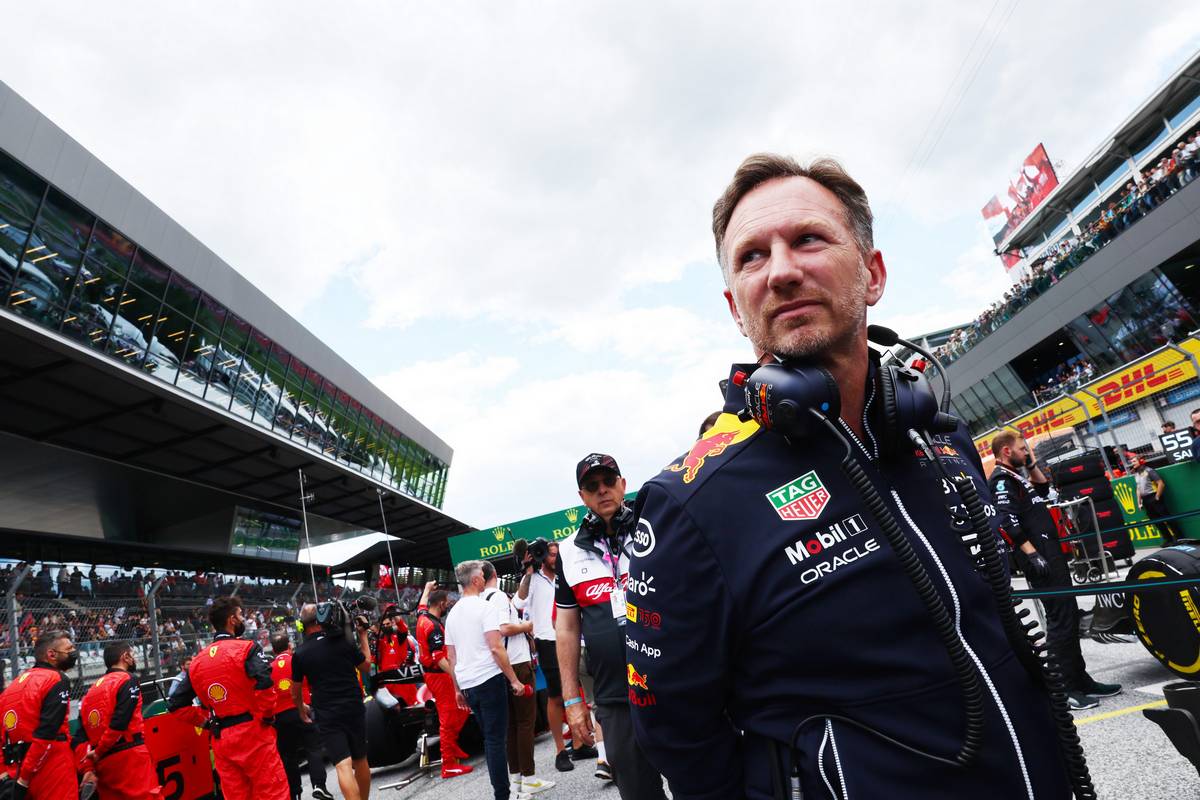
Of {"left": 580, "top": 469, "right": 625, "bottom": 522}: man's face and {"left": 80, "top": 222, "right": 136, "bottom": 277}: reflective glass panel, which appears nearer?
{"left": 580, "top": 469, "right": 625, "bottom": 522}: man's face

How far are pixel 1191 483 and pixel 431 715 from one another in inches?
442

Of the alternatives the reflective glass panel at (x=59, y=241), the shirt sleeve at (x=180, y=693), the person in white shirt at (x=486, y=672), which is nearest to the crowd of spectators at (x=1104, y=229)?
the person in white shirt at (x=486, y=672)

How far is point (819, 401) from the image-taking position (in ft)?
4.12

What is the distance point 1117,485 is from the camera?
1243cm

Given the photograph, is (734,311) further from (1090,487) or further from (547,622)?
(1090,487)

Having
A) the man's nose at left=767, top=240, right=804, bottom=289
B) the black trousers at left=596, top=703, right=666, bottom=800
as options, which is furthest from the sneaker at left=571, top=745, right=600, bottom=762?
the man's nose at left=767, top=240, right=804, bottom=289

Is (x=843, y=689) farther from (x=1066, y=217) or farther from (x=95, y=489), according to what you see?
(x=1066, y=217)

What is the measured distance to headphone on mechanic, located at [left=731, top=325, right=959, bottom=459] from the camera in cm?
123

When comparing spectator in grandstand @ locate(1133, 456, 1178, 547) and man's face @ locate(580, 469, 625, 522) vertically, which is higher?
spectator in grandstand @ locate(1133, 456, 1178, 547)

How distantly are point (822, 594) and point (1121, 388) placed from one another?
88.2 ft

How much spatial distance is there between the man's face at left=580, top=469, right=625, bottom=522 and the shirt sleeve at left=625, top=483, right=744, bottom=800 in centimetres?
257

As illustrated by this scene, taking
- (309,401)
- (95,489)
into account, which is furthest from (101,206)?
(95,489)

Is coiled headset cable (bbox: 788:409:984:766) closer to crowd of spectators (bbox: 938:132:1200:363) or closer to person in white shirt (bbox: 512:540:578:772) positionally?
person in white shirt (bbox: 512:540:578:772)

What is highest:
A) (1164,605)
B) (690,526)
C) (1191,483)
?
(1191,483)
